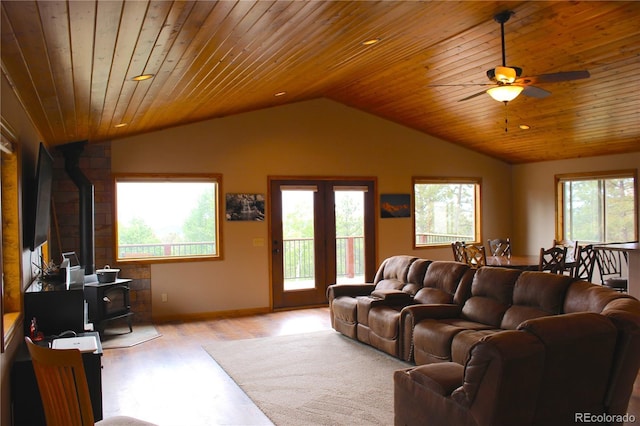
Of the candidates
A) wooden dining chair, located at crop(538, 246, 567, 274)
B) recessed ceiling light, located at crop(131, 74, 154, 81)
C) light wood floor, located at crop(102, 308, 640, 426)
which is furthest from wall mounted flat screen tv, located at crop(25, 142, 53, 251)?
wooden dining chair, located at crop(538, 246, 567, 274)

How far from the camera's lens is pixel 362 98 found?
8.10 metres

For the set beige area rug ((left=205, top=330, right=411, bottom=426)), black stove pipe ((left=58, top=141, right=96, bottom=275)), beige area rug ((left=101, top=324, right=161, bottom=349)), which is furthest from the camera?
black stove pipe ((left=58, top=141, right=96, bottom=275))

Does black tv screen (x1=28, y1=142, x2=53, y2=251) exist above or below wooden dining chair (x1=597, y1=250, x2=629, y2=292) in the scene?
above

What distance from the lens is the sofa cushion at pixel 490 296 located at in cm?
466

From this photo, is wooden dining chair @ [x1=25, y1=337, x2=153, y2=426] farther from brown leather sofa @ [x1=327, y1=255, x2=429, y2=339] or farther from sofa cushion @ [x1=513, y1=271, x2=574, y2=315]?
brown leather sofa @ [x1=327, y1=255, x2=429, y2=339]

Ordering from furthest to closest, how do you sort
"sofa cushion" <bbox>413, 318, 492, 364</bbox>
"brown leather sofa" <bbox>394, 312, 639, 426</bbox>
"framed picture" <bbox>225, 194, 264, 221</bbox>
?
"framed picture" <bbox>225, 194, 264, 221</bbox> → "sofa cushion" <bbox>413, 318, 492, 364</bbox> → "brown leather sofa" <bbox>394, 312, 639, 426</bbox>

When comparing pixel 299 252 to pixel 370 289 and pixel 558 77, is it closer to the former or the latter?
pixel 370 289

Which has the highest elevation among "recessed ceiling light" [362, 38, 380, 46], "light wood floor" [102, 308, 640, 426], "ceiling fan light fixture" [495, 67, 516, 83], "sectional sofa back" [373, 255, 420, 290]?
"recessed ceiling light" [362, 38, 380, 46]

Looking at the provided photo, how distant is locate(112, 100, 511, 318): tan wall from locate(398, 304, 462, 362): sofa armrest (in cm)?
335

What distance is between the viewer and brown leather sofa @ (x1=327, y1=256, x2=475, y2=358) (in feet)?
17.3

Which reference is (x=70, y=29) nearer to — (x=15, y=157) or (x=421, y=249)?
(x=15, y=157)

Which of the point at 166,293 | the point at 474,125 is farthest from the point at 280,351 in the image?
the point at 474,125

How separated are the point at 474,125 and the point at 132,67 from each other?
6001mm

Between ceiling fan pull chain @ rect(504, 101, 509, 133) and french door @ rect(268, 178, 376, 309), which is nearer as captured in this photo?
ceiling fan pull chain @ rect(504, 101, 509, 133)
